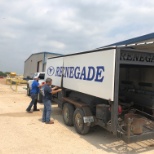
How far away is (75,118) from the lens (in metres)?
7.66

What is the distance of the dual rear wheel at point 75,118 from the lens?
7.18 metres

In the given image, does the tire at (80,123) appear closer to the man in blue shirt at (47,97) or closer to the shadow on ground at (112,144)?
the shadow on ground at (112,144)

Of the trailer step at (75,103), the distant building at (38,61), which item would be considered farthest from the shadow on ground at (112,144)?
the distant building at (38,61)

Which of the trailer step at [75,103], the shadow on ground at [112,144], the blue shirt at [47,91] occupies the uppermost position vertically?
the blue shirt at [47,91]

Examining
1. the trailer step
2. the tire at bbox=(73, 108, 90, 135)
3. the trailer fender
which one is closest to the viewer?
the trailer fender

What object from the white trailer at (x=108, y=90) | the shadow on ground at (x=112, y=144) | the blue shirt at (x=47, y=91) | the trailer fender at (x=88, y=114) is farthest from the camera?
the blue shirt at (x=47, y=91)

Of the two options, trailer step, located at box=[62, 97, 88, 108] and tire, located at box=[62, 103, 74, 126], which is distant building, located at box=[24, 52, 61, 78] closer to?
trailer step, located at box=[62, 97, 88, 108]

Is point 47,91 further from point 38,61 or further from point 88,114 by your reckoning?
point 38,61

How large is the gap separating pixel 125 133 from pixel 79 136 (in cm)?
188

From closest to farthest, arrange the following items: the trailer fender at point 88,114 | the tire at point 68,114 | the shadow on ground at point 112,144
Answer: the shadow on ground at point 112,144 → the trailer fender at point 88,114 → the tire at point 68,114

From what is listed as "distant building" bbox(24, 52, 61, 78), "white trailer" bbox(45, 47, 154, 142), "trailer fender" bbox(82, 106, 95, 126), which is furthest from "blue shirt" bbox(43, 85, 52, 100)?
"distant building" bbox(24, 52, 61, 78)

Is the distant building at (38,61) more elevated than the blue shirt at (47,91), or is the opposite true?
the distant building at (38,61)

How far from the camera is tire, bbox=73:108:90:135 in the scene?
7.14 metres

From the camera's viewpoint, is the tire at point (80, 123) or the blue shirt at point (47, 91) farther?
the blue shirt at point (47, 91)
